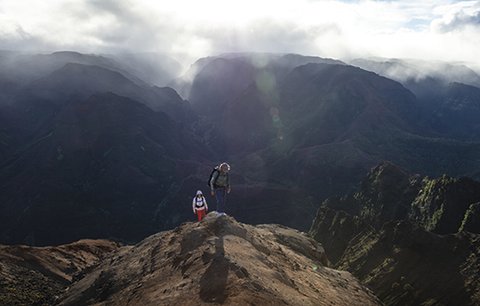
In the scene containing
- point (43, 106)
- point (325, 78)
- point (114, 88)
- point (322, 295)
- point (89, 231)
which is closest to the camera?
point (322, 295)

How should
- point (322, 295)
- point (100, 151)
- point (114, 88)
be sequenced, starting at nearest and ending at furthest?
point (322, 295) → point (100, 151) → point (114, 88)

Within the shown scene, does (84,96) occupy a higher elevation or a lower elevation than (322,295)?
higher

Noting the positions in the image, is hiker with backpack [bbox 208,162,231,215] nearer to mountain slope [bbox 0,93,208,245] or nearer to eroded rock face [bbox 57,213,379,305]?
eroded rock face [bbox 57,213,379,305]

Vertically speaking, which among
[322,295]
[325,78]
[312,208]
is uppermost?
[325,78]

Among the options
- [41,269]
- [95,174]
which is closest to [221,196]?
[41,269]

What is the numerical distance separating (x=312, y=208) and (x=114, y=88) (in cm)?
11092

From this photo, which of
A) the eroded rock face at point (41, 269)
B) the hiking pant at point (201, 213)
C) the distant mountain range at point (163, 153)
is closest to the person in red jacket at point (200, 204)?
the hiking pant at point (201, 213)

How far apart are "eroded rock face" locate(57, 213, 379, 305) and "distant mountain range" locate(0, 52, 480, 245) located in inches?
3089

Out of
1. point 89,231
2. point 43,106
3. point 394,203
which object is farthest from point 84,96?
point 394,203

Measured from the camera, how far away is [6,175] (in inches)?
4902

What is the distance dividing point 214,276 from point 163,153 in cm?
12865

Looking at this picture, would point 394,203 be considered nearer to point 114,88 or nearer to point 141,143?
point 141,143

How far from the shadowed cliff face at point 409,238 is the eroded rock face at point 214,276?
15607mm

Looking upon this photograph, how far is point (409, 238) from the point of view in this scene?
44.1 meters
